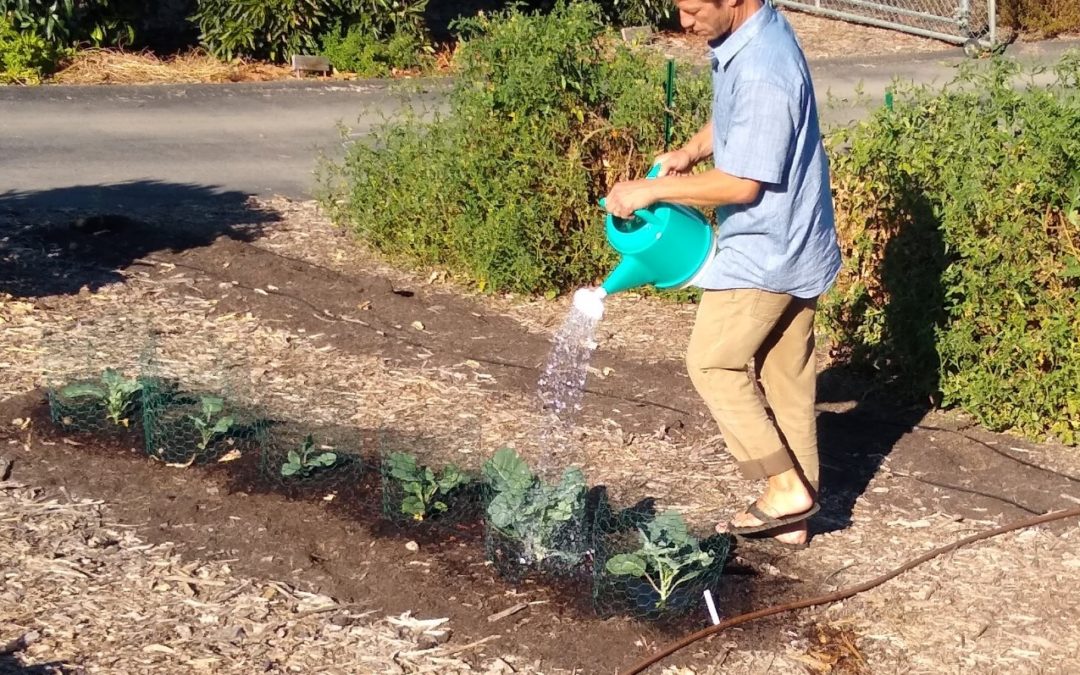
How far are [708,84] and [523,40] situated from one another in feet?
3.28

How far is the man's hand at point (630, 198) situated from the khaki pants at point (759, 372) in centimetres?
43

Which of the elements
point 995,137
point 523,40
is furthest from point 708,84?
point 995,137

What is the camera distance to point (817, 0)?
17938mm

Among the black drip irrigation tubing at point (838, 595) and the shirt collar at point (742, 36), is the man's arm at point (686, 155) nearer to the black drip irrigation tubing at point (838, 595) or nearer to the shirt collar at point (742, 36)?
the shirt collar at point (742, 36)

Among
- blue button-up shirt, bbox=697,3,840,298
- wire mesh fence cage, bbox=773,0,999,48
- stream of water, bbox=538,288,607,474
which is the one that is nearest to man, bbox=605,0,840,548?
blue button-up shirt, bbox=697,3,840,298

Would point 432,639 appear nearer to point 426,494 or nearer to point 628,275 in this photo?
point 426,494

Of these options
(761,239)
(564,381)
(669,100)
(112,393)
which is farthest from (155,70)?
(761,239)

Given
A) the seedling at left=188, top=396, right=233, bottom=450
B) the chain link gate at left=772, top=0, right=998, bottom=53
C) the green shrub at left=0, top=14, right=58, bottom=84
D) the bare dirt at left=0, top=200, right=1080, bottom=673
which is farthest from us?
the chain link gate at left=772, top=0, right=998, bottom=53

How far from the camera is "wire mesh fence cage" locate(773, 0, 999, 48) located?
16.1m

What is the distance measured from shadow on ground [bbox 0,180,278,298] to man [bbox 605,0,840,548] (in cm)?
381

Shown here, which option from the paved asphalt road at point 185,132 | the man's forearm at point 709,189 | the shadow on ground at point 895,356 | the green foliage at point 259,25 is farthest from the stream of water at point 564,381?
the green foliage at point 259,25

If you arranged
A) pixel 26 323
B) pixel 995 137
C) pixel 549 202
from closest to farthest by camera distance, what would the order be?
pixel 995 137 < pixel 26 323 < pixel 549 202

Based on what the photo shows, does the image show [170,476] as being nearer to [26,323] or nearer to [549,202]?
[26,323]

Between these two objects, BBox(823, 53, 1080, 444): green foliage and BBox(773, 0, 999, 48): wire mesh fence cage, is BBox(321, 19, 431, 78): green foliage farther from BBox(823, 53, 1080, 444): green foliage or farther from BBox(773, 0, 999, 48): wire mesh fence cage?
BBox(823, 53, 1080, 444): green foliage
